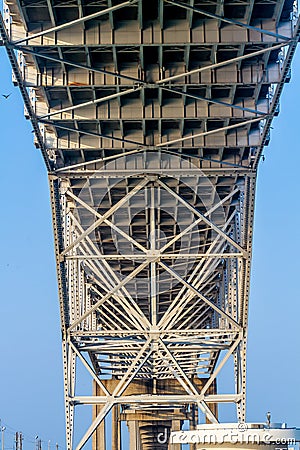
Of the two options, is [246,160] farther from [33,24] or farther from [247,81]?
[33,24]

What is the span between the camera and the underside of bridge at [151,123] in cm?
3359

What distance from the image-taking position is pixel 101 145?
1625 inches

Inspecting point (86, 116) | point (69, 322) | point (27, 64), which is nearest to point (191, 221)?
point (69, 322)

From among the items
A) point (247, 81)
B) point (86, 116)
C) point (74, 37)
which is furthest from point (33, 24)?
point (247, 81)

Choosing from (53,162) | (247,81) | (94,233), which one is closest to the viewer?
(247,81)

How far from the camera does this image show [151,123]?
40.5 m

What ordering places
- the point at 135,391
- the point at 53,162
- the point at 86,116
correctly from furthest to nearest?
the point at 135,391 → the point at 53,162 → the point at 86,116

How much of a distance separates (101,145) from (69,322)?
37.3 feet

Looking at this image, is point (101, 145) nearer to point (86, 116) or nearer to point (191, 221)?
point (86, 116)

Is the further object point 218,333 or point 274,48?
point 218,333

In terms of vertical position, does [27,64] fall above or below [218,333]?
above

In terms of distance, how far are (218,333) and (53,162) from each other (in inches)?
499

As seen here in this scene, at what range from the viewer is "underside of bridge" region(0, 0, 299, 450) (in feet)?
110

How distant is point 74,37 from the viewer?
3403 cm
